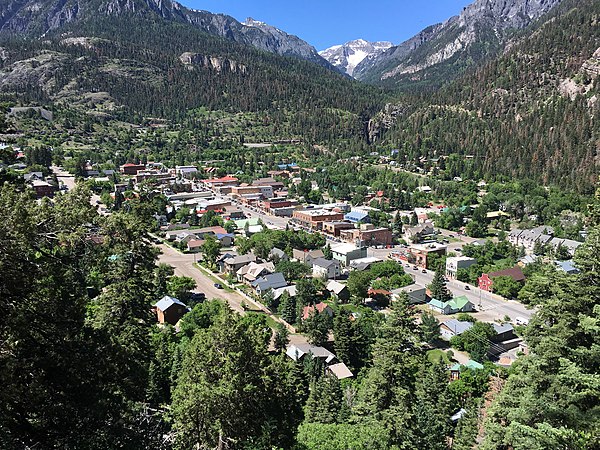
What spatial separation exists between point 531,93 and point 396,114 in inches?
1461

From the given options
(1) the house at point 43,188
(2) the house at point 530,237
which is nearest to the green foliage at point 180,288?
(1) the house at point 43,188

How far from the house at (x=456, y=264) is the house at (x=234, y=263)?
19.5 m

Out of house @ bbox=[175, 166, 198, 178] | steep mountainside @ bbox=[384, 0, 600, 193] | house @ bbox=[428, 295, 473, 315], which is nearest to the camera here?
house @ bbox=[428, 295, 473, 315]

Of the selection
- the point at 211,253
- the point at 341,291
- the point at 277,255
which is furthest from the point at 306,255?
the point at 211,253

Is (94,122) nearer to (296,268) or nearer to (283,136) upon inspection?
(283,136)

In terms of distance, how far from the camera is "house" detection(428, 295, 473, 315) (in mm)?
35938

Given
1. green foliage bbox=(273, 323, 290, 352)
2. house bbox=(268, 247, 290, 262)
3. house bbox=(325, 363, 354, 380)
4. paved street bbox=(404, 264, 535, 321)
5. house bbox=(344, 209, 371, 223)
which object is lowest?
paved street bbox=(404, 264, 535, 321)

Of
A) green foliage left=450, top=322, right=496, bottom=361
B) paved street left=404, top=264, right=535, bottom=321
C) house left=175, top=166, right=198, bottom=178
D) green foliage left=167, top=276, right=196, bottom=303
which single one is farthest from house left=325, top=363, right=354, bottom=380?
house left=175, top=166, right=198, bottom=178

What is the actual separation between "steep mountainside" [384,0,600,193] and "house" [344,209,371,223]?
33.8 meters

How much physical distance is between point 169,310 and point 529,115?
9958 centimetres

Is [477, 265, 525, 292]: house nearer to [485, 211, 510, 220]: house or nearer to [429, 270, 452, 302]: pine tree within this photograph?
[429, 270, 452, 302]: pine tree

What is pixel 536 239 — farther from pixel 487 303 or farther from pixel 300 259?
pixel 300 259

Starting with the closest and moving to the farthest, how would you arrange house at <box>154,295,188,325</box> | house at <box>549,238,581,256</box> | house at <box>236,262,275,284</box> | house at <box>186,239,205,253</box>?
Result: 1. house at <box>154,295,188,325</box>
2. house at <box>236,262,275,284</box>
3. house at <box>549,238,581,256</box>
4. house at <box>186,239,205,253</box>

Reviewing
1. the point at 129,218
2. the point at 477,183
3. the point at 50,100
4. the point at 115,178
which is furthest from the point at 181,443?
the point at 50,100
